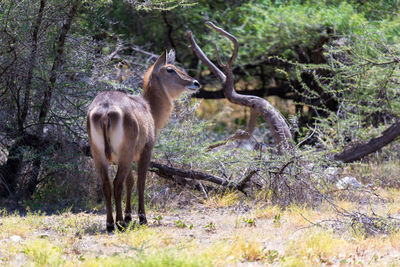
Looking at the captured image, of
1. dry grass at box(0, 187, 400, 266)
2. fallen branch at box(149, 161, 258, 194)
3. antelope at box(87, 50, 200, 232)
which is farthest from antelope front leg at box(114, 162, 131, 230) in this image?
fallen branch at box(149, 161, 258, 194)

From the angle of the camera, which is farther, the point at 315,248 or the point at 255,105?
the point at 255,105

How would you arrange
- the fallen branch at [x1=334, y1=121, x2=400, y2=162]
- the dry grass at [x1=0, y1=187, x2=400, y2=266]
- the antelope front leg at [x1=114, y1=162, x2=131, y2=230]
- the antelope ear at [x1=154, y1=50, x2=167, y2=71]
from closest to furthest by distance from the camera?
1. the dry grass at [x1=0, y1=187, x2=400, y2=266]
2. the antelope front leg at [x1=114, y1=162, x2=131, y2=230]
3. the antelope ear at [x1=154, y1=50, x2=167, y2=71]
4. the fallen branch at [x1=334, y1=121, x2=400, y2=162]

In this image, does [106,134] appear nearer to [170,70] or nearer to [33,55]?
[170,70]

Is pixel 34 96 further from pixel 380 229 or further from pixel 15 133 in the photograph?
pixel 380 229

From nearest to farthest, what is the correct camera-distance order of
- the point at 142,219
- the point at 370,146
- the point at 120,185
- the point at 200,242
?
the point at 200,242 → the point at 120,185 → the point at 142,219 → the point at 370,146

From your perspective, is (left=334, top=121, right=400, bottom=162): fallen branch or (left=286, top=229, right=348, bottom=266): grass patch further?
(left=334, top=121, right=400, bottom=162): fallen branch

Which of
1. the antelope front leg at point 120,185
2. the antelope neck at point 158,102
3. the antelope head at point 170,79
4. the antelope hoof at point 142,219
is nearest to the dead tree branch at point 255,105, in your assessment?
the antelope head at point 170,79

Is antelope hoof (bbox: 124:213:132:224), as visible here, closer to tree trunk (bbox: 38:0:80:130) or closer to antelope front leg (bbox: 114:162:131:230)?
antelope front leg (bbox: 114:162:131:230)

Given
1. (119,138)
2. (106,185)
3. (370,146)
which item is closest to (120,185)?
(106,185)

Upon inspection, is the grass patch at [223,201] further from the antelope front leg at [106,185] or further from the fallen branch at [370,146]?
the fallen branch at [370,146]

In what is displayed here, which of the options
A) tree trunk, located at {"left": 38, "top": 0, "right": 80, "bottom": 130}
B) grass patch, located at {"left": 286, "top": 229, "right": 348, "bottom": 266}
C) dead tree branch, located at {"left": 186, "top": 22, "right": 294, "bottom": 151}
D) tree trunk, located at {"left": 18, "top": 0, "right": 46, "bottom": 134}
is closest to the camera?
grass patch, located at {"left": 286, "top": 229, "right": 348, "bottom": 266}

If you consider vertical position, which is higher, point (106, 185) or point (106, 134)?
point (106, 134)

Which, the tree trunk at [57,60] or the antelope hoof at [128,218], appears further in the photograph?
the tree trunk at [57,60]

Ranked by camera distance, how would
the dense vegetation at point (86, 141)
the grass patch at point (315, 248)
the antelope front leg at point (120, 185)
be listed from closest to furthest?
the grass patch at point (315, 248) → the antelope front leg at point (120, 185) → the dense vegetation at point (86, 141)
